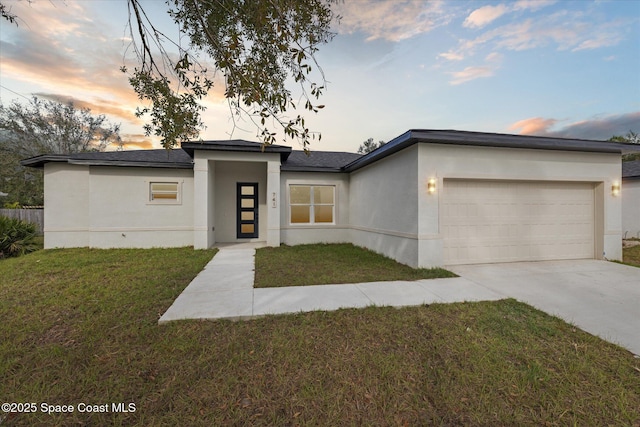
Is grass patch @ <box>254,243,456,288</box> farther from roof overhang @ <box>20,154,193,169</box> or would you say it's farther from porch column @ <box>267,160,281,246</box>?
roof overhang @ <box>20,154,193,169</box>

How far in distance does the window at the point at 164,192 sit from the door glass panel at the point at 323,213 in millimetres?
5386

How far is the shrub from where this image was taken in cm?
821

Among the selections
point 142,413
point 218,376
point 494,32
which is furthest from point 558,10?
point 142,413

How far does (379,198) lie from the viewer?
816cm

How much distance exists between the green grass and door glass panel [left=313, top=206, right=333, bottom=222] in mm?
7002

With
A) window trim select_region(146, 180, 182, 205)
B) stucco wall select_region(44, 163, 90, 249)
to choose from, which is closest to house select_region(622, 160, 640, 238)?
window trim select_region(146, 180, 182, 205)

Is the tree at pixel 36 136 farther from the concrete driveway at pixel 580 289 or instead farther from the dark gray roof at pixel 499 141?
the concrete driveway at pixel 580 289

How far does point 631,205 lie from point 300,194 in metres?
16.6

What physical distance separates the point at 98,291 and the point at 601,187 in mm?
12644

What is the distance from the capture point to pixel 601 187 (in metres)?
7.19

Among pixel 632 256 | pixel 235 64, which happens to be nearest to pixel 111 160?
pixel 235 64

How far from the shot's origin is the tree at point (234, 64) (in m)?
3.08

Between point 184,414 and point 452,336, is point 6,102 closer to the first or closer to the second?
point 184,414

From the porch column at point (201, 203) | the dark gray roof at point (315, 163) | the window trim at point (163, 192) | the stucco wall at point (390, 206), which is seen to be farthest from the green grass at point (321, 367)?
the dark gray roof at point (315, 163)
